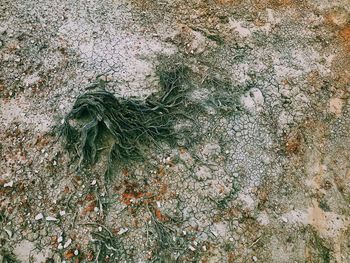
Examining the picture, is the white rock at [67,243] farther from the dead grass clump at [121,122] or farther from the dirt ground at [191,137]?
the dead grass clump at [121,122]

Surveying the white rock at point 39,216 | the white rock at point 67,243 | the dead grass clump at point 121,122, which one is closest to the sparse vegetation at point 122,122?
the dead grass clump at point 121,122

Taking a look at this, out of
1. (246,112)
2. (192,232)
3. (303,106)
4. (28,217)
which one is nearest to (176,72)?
(246,112)

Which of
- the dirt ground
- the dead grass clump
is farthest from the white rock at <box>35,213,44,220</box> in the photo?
the dead grass clump

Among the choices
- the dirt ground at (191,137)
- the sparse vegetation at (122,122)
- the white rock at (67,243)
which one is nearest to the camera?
the white rock at (67,243)

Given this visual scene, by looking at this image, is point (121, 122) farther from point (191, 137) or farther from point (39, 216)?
point (39, 216)

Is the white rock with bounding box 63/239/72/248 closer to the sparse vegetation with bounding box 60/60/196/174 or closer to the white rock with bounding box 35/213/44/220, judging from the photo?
the white rock with bounding box 35/213/44/220

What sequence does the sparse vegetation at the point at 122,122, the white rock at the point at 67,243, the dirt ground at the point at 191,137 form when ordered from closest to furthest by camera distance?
the white rock at the point at 67,243 < the dirt ground at the point at 191,137 < the sparse vegetation at the point at 122,122

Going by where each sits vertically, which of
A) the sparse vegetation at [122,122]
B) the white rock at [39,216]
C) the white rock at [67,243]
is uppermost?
the sparse vegetation at [122,122]

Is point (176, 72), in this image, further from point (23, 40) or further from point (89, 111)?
point (23, 40)
